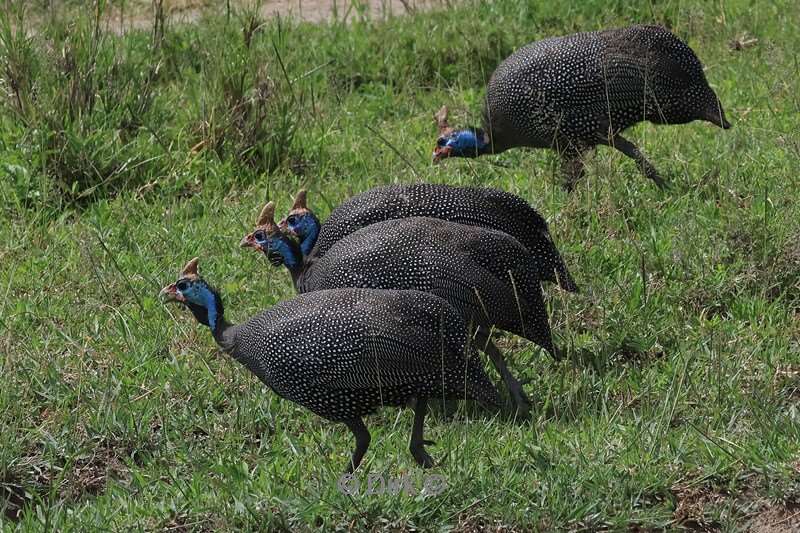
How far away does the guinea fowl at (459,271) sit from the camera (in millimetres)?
4504

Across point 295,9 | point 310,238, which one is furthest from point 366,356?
point 295,9

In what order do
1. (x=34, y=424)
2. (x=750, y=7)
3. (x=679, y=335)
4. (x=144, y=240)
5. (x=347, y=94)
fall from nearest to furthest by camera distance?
(x=34, y=424) → (x=679, y=335) → (x=144, y=240) → (x=347, y=94) → (x=750, y=7)

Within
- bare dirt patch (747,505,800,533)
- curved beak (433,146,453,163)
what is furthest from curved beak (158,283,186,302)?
bare dirt patch (747,505,800,533)

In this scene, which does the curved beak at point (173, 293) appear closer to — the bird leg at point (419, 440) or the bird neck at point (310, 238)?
the bird neck at point (310, 238)

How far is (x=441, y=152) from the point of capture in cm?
593

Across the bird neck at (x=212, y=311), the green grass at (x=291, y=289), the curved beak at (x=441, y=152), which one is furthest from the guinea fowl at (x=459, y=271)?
the curved beak at (x=441, y=152)

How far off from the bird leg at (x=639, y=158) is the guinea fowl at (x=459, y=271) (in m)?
1.32

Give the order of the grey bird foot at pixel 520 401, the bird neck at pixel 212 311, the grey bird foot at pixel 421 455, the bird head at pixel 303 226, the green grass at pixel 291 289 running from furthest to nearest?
the bird head at pixel 303 226, the bird neck at pixel 212 311, the grey bird foot at pixel 520 401, the grey bird foot at pixel 421 455, the green grass at pixel 291 289

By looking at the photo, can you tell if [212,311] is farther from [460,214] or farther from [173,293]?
[460,214]

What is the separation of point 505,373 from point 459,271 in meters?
0.37

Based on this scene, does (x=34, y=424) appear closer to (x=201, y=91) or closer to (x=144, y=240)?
(x=144, y=240)

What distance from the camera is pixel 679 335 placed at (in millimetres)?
4852

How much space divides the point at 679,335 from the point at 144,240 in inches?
89.1

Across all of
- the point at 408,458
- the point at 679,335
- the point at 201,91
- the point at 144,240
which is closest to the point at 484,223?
the point at 679,335
